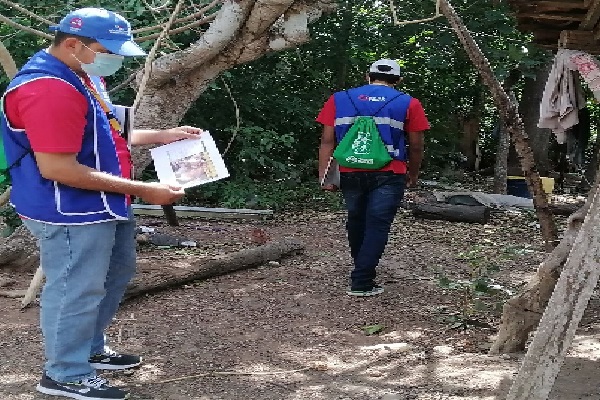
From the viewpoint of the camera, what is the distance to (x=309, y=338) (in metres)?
4.27

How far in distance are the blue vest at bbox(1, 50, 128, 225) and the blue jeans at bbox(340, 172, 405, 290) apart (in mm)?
2439

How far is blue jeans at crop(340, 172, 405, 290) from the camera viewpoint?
5082 millimetres

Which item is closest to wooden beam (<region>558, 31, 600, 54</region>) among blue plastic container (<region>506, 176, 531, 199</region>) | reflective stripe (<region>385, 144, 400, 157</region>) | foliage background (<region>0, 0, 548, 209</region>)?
reflective stripe (<region>385, 144, 400, 157</region>)

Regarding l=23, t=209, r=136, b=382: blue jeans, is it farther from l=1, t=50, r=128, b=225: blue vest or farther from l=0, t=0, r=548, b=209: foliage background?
l=0, t=0, r=548, b=209: foliage background

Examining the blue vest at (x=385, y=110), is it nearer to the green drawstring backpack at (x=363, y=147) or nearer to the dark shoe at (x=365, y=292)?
the green drawstring backpack at (x=363, y=147)

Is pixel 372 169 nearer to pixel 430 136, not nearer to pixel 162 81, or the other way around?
pixel 162 81

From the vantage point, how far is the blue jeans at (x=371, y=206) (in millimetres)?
5082

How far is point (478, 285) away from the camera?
509 centimetres

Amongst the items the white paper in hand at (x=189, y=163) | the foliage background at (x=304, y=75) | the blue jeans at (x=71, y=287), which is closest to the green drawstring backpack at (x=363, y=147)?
the white paper in hand at (x=189, y=163)

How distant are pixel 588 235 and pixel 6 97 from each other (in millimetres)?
2185

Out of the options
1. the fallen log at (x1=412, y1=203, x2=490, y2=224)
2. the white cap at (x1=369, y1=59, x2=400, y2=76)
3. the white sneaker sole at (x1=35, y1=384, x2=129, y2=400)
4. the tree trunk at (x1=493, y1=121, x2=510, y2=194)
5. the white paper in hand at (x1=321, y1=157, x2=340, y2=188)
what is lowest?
the white sneaker sole at (x1=35, y1=384, x2=129, y2=400)

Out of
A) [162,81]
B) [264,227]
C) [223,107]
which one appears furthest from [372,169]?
[223,107]

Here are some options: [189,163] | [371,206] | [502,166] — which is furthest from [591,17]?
[502,166]

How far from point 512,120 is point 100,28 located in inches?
110
